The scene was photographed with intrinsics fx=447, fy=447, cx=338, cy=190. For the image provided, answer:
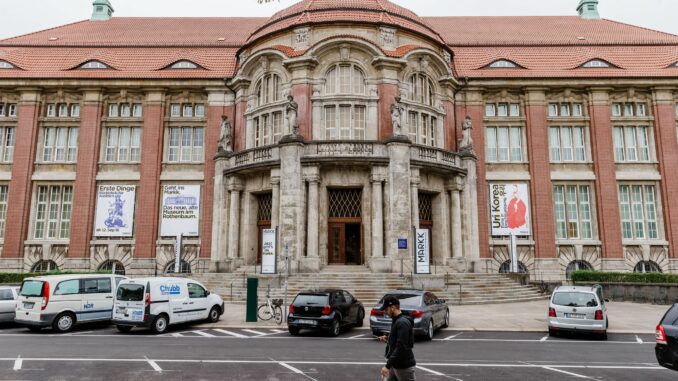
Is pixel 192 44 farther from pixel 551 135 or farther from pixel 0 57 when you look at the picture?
pixel 551 135

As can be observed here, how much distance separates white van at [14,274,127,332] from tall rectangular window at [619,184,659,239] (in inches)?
1193

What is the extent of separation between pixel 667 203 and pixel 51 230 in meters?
40.6

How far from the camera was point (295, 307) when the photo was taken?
1338 centimetres

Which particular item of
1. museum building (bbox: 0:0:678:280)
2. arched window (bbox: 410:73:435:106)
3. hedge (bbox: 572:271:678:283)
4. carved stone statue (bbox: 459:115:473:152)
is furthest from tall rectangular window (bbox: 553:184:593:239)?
arched window (bbox: 410:73:435:106)

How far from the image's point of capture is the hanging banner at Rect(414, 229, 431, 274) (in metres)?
21.8

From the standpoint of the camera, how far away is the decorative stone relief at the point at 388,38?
27.2 metres

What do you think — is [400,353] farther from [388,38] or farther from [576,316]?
[388,38]

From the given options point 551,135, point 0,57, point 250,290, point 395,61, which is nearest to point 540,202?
point 551,135

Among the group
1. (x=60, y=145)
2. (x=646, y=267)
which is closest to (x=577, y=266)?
(x=646, y=267)

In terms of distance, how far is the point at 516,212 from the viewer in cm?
2972

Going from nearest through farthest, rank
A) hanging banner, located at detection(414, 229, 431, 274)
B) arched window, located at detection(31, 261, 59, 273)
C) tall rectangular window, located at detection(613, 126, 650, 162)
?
hanging banner, located at detection(414, 229, 431, 274) → arched window, located at detection(31, 261, 59, 273) → tall rectangular window, located at detection(613, 126, 650, 162)

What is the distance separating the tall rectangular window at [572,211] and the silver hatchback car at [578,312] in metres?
17.2

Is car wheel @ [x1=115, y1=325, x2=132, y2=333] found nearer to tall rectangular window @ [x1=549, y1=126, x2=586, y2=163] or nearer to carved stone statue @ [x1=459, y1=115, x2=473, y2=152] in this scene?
carved stone statue @ [x1=459, y1=115, x2=473, y2=152]

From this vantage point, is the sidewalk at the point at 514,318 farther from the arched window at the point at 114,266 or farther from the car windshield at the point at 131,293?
the arched window at the point at 114,266
